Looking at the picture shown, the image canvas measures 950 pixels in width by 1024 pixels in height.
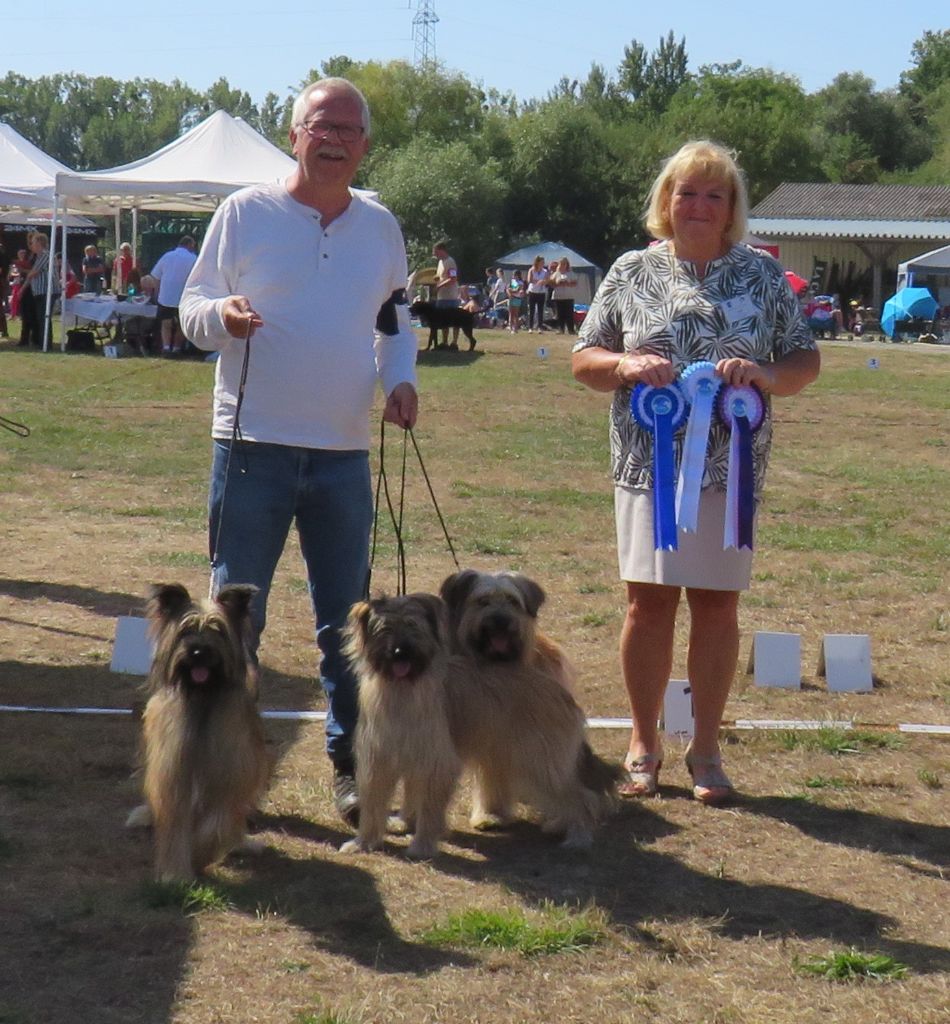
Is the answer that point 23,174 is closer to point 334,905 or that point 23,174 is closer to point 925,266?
point 334,905

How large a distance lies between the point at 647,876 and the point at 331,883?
84 cm

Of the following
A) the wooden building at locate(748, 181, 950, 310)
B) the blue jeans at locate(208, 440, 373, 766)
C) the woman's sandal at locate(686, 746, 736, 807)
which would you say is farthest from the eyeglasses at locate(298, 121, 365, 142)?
→ the wooden building at locate(748, 181, 950, 310)

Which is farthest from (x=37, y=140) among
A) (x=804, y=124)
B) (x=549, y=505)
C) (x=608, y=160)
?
(x=549, y=505)

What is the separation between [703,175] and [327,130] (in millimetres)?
1082

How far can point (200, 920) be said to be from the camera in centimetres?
359

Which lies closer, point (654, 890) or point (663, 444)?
point (654, 890)

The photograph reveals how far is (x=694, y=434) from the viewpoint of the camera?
4.26 metres

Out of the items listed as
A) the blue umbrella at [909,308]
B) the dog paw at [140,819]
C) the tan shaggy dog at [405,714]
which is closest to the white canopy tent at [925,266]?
the blue umbrella at [909,308]

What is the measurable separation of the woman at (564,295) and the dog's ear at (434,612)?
1008 inches

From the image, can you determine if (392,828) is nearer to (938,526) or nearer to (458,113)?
(938,526)

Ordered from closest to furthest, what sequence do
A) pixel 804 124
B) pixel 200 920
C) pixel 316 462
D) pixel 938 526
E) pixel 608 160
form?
pixel 200 920 → pixel 316 462 → pixel 938 526 → pixel 608 160 → pixel 804 124

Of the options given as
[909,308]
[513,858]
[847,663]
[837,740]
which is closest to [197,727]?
[513,858]

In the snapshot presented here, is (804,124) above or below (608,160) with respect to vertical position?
above

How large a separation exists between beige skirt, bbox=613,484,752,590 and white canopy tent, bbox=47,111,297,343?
16.4 meters
